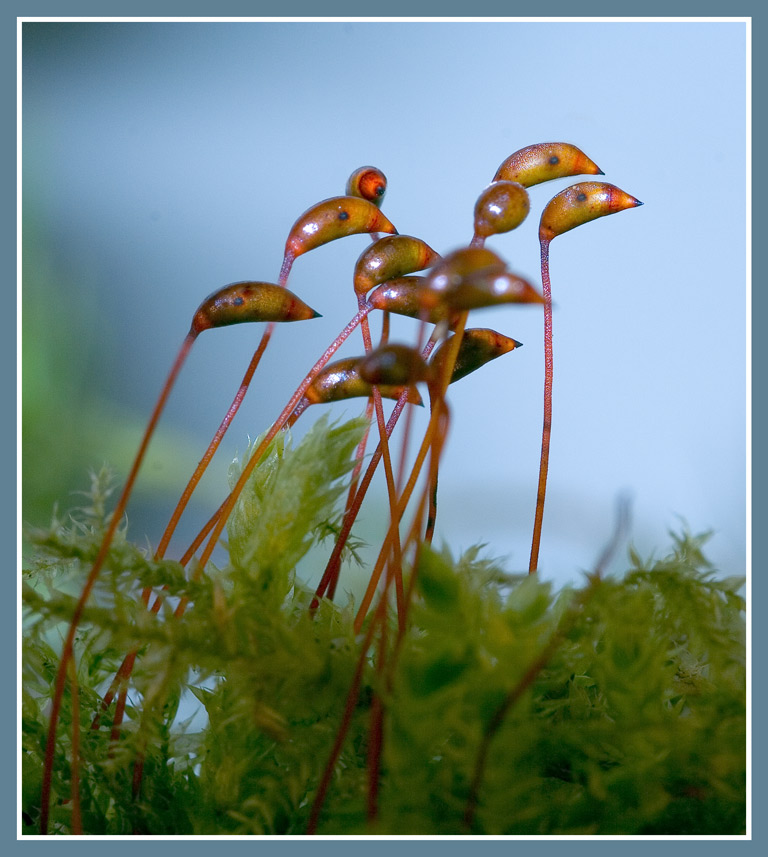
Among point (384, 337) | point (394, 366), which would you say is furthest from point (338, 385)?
point (394, 366)

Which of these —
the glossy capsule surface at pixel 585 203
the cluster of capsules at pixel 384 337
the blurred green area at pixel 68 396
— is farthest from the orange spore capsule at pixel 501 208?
the blurred green area at pixel 68 396

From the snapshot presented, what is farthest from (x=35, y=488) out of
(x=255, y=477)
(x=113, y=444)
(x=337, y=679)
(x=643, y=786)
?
(x=643, y=786)

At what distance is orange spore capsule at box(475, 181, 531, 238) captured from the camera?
1.15ft

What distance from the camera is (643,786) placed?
337 mm

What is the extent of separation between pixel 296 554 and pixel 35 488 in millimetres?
857

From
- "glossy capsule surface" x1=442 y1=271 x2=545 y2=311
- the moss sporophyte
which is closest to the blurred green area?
the moss sporophyte

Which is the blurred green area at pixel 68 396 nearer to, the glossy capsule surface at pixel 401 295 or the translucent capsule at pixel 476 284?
the glossy capsule surface at pixel 401 295

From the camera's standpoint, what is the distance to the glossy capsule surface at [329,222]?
433 millimetres

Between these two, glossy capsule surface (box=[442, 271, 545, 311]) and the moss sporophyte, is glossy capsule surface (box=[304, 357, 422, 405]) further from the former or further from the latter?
glossy capsule surface (box=[442, 271, 545, 311])

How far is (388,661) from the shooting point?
0.37 meters

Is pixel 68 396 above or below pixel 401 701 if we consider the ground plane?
above

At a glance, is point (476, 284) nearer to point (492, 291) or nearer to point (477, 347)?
point (492, 291)

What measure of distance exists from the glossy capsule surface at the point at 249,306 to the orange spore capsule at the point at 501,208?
108 millimetres

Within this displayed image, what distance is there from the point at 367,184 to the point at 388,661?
301 mm
